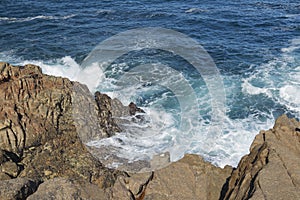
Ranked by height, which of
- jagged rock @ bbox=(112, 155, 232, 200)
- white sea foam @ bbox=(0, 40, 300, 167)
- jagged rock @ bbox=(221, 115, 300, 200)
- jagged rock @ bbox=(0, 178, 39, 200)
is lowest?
white sea foam @ bbox=(0, 40, 300, 167)

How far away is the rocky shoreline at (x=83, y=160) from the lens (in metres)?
11.5

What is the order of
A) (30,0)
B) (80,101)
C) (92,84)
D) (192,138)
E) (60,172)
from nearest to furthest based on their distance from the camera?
(60,172)
(80,101)
(192,138)
(92,84)
(30,0)

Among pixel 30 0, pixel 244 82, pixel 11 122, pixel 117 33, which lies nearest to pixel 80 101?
pixel 11 122

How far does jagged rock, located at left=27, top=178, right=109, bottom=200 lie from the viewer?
13.5 meters

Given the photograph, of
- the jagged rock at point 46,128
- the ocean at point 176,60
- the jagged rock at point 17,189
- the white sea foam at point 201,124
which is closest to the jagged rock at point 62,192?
the jagged rock at point 17,189

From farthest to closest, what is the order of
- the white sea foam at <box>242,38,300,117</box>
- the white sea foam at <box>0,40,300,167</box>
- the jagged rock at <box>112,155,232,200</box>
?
1. the white sea foam at <box>242,38,300,117</box>
2. the white sea foam at <box>0,40,300,167</box>
3. the jagged rock at <box>112,155,232,200</box>

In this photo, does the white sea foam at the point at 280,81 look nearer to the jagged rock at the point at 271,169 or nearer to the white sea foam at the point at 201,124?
the white sea foam at the point at 201,124

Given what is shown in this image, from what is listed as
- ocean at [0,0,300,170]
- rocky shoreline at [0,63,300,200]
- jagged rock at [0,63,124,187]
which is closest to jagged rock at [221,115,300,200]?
rocky shoreline at [0,63,300,200]

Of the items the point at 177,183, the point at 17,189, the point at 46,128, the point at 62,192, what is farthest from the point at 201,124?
the point at 17,189

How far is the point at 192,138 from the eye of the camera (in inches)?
947

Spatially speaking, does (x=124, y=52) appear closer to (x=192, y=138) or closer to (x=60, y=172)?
(x=192, y=138)

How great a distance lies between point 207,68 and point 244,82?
4359mm

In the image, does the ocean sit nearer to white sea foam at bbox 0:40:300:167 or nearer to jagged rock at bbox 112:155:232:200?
white sea foam at bbox 0:40:300:167

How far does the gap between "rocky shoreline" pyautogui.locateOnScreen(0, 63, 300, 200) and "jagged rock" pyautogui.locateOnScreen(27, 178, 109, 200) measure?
1.5 inches
